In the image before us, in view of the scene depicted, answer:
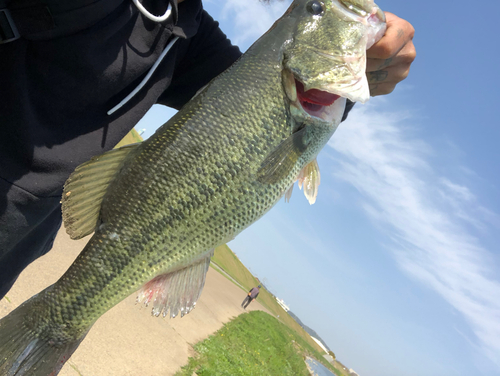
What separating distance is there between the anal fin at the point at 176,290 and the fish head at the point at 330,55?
1.23 metres

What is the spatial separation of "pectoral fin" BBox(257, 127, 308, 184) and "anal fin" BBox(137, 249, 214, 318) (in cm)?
59

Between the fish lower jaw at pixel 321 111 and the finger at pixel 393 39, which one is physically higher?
the finger at pixel 393 39

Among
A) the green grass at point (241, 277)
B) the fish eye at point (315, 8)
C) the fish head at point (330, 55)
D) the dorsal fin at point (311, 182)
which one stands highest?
the green grass at point (241, 277)

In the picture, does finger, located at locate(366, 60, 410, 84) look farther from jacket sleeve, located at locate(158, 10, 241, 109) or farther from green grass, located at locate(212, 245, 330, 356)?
green grass, located at locate(212, 245, 330, 356)

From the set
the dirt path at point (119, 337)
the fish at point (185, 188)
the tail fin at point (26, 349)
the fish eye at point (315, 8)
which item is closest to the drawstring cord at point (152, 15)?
the fish at point (185, 188)

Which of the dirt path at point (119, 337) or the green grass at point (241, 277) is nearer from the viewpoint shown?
the dirt path at point (119, 337)

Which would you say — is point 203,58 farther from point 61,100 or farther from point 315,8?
point 61,100

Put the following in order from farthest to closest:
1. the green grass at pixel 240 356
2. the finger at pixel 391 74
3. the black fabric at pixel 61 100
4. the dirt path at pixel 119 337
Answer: the green grass at pixel 240 356 < the dirt path at pixel 119 337 < the finger at pixel 391 74 < the black fabric at pixel 61 100

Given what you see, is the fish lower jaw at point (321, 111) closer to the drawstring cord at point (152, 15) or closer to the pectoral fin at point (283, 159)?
the pectoral fin at point (283, 159)

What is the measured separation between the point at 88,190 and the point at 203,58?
4.43 feet

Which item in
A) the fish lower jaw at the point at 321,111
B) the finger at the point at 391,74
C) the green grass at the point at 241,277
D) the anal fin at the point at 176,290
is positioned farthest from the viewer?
the green grass at the point at 241,277

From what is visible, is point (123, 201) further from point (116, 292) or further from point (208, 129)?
point (208, 129)

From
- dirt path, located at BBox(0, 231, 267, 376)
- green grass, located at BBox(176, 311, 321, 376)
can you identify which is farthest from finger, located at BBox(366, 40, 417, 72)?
green grass, located at BBox(176, 311, 321, 376)

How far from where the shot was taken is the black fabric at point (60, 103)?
65.6 inches
